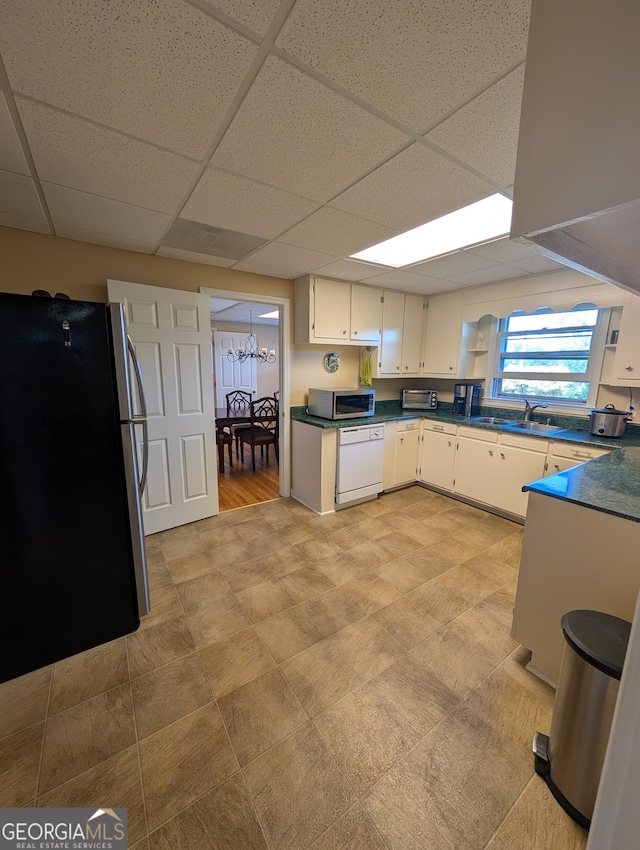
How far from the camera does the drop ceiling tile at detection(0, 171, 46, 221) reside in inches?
62.6

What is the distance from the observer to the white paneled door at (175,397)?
104 inches

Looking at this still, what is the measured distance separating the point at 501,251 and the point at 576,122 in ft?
7.34

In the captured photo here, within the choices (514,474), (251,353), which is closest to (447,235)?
(514,474)

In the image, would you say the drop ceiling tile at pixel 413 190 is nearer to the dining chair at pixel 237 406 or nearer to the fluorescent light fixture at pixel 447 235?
the fluorescent light fixture at pixel 447 235

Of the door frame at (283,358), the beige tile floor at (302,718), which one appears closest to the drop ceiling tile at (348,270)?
the door frame at (283,358)

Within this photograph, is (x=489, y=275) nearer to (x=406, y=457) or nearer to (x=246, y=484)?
(x=406, y=457)

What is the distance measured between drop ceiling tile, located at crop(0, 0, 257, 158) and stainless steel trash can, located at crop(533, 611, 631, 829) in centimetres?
214

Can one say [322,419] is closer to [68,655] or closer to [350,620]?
[350,620]

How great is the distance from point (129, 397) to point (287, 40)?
153cm

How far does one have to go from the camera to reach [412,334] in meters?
4.05

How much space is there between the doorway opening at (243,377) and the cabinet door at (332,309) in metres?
0.43

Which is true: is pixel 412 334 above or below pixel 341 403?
above

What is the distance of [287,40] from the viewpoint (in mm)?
907

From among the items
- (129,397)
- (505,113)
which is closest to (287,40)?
(505,113)
